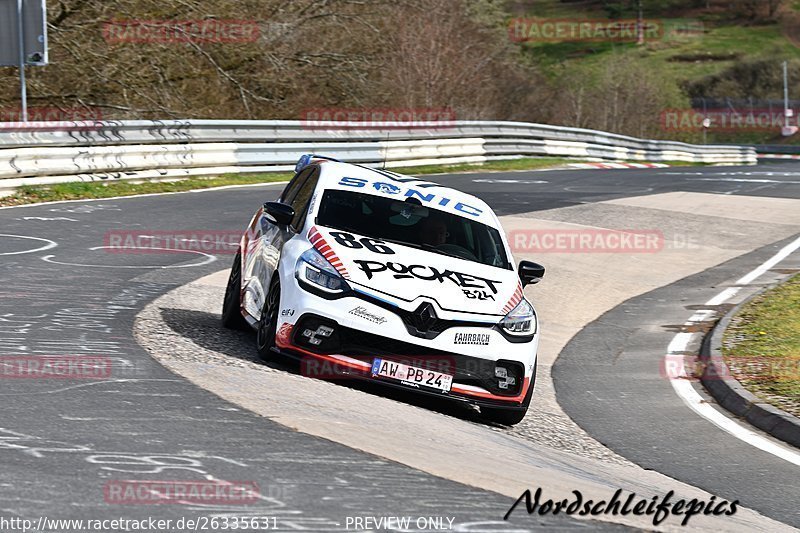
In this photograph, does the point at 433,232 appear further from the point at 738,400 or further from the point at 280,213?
the point at 738,400

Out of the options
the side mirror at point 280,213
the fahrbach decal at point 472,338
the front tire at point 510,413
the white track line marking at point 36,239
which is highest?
the side mirror at point 280,213

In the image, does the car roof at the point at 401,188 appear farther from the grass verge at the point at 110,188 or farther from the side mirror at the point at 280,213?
the grass verge at the point at 110,188

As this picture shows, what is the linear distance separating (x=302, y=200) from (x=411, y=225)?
3.28 feet

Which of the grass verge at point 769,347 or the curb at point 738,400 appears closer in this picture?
the curb at point 738,400

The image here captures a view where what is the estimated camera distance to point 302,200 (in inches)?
392

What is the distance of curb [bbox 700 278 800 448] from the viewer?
8.74 m

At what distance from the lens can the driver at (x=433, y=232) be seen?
9.54 metres

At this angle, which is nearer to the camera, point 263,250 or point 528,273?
point 528,273

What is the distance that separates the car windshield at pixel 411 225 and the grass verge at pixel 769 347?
7.97ft

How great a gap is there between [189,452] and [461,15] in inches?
1728

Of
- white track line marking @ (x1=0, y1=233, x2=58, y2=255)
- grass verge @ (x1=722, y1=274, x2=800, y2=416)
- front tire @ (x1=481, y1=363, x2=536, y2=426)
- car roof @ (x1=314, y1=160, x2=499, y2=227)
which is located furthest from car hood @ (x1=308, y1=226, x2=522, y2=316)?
white track line marking @ (x1=0, y1=233, x2=58, y2=255)

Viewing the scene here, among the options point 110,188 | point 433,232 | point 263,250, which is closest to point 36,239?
point 263,250

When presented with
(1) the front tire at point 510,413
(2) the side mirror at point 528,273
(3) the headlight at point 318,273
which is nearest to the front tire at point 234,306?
(3) the headlight at point 318,273

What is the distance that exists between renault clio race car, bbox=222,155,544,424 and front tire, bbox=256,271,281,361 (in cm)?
1
